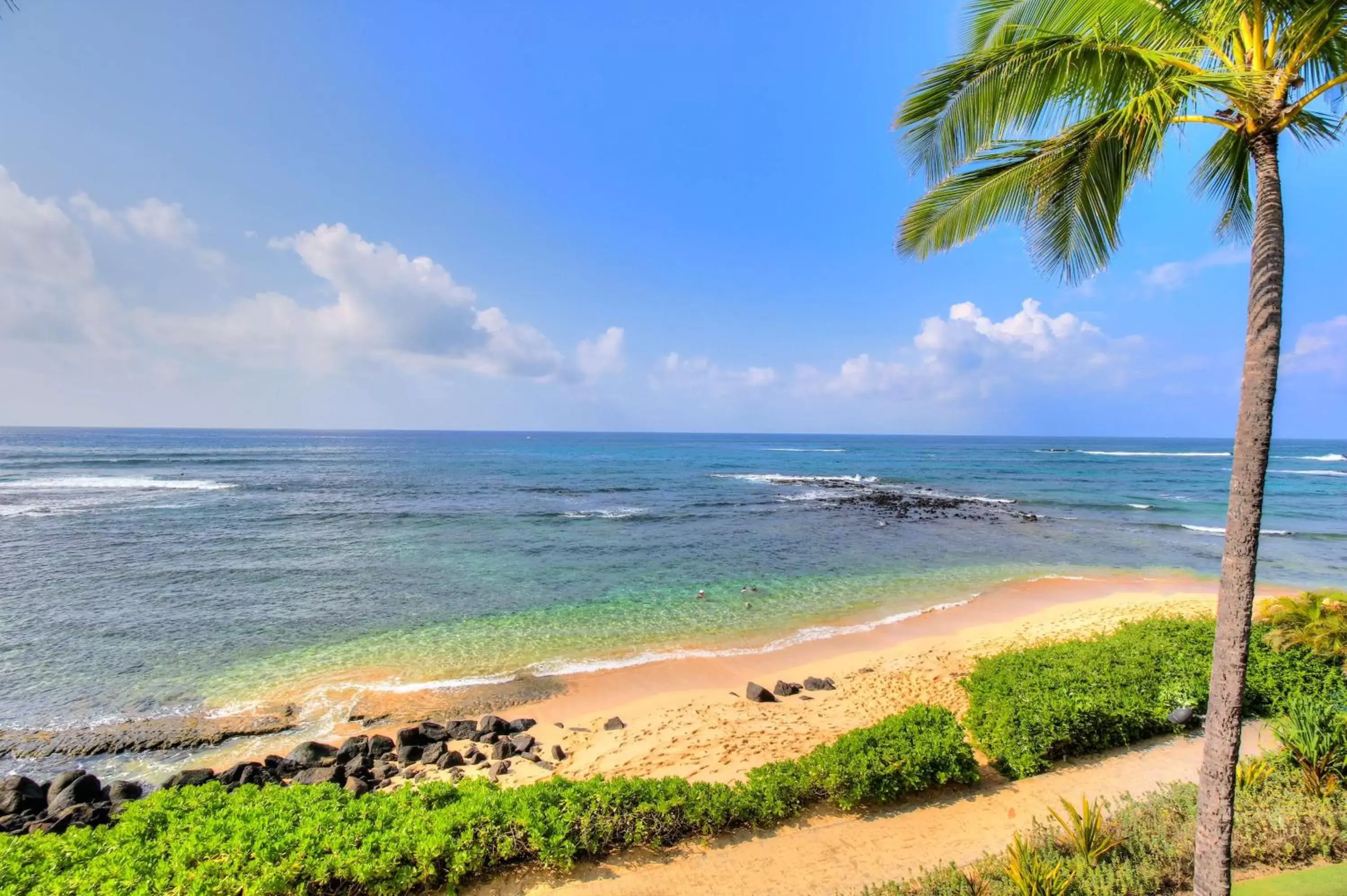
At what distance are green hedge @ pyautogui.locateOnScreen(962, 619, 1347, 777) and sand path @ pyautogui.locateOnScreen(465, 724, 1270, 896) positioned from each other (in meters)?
0.40

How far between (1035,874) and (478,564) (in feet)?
67.9

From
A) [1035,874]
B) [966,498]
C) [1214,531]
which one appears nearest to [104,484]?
[1035,874]

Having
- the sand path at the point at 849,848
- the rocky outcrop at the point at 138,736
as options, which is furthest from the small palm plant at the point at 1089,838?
Answer: the rocky outcrop at the point at 138,736

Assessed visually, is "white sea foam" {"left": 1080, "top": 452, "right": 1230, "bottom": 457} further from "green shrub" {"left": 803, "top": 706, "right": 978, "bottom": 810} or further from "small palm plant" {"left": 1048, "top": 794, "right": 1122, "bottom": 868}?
"small palm plant" {"left": 1048, "top": 794, "right": 1122, "bottom": 868}

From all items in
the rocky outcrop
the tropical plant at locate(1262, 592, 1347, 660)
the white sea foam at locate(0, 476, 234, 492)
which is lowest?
the rocky outcrop

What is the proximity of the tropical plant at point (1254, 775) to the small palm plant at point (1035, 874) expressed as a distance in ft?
8.57

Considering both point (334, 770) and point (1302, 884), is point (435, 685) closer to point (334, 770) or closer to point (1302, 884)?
point (334, 770)

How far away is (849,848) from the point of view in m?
5.70

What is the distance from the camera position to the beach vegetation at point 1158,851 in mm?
4586

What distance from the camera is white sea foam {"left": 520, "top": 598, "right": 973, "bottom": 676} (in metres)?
12.9

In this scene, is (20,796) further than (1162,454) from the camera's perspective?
No

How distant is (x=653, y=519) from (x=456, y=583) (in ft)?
48.2

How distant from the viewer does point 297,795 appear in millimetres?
6148

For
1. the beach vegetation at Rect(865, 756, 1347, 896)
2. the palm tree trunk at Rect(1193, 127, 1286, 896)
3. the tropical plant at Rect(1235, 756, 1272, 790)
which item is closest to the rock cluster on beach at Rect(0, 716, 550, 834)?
the beach vegetation at Rect(865, 756, 1347, 896)
